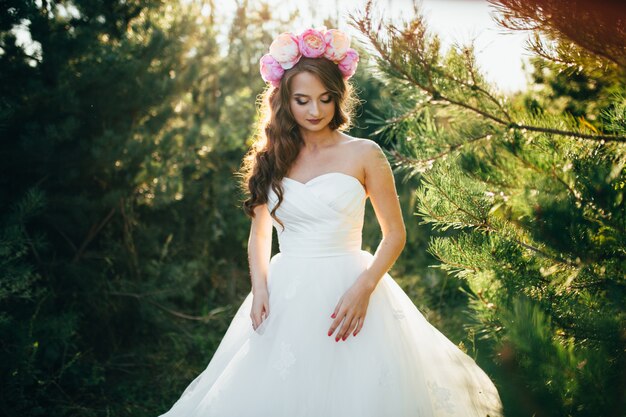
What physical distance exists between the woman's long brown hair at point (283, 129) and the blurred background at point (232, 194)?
0.51m

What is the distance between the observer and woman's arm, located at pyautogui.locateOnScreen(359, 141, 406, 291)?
2219mm

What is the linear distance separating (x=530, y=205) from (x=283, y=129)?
144cm

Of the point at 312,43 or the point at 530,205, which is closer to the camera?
the point at 530,205

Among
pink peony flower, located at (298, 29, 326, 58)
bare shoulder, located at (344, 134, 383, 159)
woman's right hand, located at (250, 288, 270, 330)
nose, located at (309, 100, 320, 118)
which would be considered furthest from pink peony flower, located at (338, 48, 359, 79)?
woman's right hand, located at (250, 288, 270, 330)

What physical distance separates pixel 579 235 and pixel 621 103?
0.45 meters

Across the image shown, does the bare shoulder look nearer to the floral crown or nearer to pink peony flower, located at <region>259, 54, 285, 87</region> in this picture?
the floral crown

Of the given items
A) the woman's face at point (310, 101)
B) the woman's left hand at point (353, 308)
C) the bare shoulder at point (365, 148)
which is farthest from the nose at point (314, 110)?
the woman's left hand at point (353, 308)

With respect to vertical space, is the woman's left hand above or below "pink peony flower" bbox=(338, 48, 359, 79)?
below

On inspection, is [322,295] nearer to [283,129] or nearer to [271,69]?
[283,129]

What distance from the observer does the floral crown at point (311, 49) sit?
2.39m

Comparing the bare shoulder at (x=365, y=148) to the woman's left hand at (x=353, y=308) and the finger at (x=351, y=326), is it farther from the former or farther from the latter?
the finger at (x=351, y=326)

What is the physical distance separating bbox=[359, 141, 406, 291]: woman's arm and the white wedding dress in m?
0.09

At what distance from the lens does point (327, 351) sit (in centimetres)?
214

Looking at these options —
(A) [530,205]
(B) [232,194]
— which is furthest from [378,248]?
(B) [232,194]
